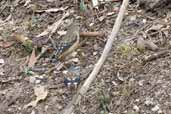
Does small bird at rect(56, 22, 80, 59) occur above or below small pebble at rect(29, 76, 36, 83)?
above

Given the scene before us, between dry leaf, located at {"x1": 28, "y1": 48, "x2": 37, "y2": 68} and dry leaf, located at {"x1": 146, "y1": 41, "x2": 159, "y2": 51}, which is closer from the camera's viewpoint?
dry leaf, located at {"x1": 146, "y1": 41, "x2": 159, "y2": 51}

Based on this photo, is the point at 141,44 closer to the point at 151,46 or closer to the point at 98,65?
the point at 151,46

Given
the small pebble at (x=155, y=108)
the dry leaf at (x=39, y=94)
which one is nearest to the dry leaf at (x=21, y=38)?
the dry leaf at (x=39, y=94)

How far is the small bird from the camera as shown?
4.08 meters

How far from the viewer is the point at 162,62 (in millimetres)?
3748

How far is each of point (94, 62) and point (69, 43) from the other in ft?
1.17

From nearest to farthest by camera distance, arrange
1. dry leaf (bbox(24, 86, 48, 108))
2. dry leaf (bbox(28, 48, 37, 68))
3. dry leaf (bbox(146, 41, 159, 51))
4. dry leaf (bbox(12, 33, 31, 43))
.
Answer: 1. dry leaf (bbox(24, 86, 48, 108))
2. dry leaf (bbox(146, 41, 159, 51))
3. dry leaf (bbox(28, 48, 37, 68))
4. dry leaf (bbox(12, 33, 31, 43))

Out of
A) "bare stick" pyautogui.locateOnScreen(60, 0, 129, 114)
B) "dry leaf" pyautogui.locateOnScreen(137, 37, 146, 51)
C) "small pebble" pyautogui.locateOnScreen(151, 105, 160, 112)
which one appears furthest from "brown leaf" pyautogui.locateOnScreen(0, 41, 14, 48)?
"small pebble" pyautogui.locateOnScreen(151, 105, 160, 112)

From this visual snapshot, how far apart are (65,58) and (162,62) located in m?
0.83

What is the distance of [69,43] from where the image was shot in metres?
4.17

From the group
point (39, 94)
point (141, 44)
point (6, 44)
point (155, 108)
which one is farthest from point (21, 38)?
point (155, 108)

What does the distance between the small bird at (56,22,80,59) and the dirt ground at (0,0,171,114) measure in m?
0.05

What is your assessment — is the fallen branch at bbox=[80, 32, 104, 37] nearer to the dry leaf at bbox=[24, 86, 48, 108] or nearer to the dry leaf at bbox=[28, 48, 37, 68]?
the dry leaf at bbox=[28, 48, 37, 68]

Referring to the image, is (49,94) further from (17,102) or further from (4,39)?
(4,39)
